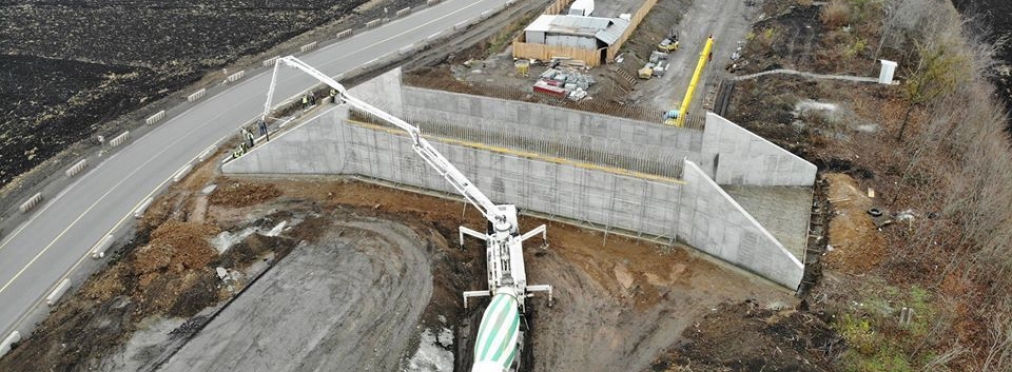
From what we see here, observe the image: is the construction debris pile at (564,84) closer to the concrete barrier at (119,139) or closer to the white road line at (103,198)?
the white road line at (103,198)

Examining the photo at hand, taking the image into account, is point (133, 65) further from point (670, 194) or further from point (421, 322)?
point (670, 194)

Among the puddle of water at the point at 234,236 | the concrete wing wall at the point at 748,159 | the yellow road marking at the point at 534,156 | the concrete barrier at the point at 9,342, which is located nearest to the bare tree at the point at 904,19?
the concrete wing wall at the point at 748,159

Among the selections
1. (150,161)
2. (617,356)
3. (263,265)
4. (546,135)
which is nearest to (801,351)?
(617,356)

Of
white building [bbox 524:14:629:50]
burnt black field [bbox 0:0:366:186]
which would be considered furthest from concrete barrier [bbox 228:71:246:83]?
white building [bbox 524:14:629:50]

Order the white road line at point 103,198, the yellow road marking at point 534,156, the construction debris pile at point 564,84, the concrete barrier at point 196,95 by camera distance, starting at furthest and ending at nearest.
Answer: the concrete barrier at point 196,95 < the construction debris pile at point 564,84 < the yellow road marking at point 534,156 < the white road line at point 103,198

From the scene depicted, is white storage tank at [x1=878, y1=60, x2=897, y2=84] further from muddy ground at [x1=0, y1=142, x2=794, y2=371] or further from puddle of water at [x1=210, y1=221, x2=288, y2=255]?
puddle of water at [x1=210, y1=221, x2=288, y2=255]

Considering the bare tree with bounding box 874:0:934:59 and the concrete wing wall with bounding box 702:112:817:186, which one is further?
the bare tree with bounding box 874:0:934:59
